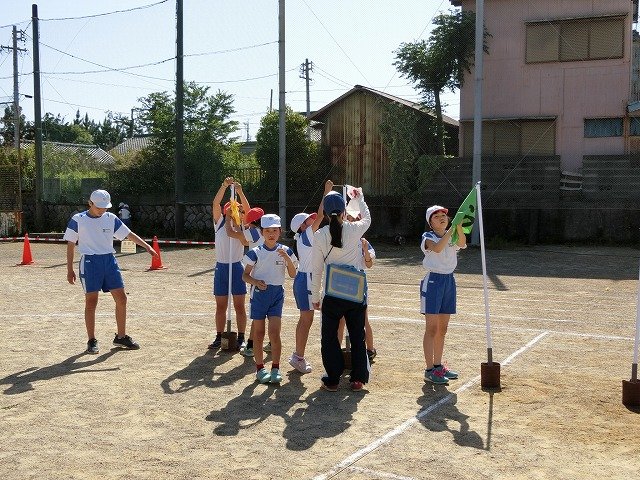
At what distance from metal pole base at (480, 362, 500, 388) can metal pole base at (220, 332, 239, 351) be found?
3.05 metres

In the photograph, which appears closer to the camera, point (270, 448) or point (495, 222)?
point (270, 448)

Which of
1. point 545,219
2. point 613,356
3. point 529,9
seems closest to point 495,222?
point 545,219

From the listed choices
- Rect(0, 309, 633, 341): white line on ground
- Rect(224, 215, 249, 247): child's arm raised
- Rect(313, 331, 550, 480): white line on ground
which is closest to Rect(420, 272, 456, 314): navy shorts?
Rect(313, 331, 550, 480): white line on ground

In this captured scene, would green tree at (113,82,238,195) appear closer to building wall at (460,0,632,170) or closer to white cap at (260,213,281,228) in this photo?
building wall at (460,0,632,170)

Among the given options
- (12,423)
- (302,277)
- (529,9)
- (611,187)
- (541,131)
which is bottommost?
(12,423)

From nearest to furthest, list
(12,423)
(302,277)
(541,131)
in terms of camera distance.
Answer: (12,423)
(302,277)
(541,131)

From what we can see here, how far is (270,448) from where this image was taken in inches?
211

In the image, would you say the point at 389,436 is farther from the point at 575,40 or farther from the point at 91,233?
the point at 575,40

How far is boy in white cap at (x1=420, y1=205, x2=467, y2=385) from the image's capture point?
23.4 feet

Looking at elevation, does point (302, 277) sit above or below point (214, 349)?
above

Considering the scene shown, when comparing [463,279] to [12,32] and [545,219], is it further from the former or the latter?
[12,32]

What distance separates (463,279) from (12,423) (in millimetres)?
11599

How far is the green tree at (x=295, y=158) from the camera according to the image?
2691 centimetres

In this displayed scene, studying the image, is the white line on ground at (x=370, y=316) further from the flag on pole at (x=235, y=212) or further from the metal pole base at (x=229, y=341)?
the flag on pole at (x=235, y=212)
